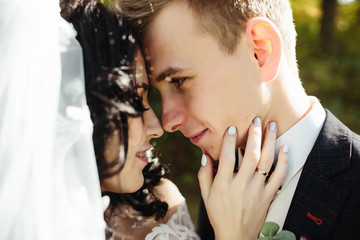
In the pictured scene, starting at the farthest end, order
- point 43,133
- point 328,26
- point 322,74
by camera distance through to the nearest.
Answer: point 328,26 → point 322,74 → point 43,133

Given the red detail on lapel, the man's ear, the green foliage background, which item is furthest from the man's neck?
the green foliage background

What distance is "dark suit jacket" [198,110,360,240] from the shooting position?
1938 mm

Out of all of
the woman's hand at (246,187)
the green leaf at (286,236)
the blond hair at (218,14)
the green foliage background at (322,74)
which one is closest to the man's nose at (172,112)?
the woman's hand at (246,187)

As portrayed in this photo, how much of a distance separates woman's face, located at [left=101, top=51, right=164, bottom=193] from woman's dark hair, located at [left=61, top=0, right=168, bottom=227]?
1.4 inches

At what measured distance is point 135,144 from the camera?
1.99m

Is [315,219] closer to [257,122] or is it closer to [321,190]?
[321,190]

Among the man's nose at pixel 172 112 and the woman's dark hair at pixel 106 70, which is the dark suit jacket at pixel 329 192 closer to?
the man's nose at pixel 172 112

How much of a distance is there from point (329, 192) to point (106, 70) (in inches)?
49.0

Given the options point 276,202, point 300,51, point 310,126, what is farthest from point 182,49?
point 300,51

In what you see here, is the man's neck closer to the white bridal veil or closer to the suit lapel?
the suit lapel

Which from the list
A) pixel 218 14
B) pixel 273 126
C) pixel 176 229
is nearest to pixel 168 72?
pixel 218 14

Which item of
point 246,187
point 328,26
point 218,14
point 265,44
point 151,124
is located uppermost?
point 218,14

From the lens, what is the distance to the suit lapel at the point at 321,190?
1.96 metres

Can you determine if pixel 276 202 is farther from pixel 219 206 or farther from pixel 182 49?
pixel 182 49
